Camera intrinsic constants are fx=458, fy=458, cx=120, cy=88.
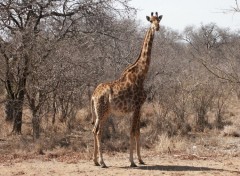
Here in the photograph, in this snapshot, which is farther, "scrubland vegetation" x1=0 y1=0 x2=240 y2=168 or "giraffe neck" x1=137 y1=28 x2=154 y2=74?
"scrubland vegetation" x1=0 y1=0 x2=240 y2=168

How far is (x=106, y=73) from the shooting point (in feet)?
49.4

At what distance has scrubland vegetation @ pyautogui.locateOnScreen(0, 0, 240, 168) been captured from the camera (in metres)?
13.3

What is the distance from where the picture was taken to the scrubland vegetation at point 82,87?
524 inches

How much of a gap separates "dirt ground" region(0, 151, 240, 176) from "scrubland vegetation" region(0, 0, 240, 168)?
2.60ft

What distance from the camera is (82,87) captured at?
14.1 m

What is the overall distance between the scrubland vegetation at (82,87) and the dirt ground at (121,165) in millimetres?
794

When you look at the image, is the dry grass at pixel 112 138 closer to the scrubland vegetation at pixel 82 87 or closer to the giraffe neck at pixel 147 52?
the scrubland vegetation at pixel 82 87

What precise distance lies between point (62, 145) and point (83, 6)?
191 inches

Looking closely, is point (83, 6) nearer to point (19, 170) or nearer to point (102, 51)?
point (102, 51)

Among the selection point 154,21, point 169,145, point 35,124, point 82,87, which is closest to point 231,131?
point 169,145

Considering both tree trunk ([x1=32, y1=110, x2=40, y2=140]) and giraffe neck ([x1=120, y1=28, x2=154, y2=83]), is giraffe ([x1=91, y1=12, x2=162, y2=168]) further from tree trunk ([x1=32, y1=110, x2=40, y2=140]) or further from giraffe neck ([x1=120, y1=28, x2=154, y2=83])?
tree trunk ([x1=32, y1=110, x2=40, y2=140])

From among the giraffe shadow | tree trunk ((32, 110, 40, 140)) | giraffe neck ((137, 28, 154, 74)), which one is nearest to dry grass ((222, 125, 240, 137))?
the giraffe shadow

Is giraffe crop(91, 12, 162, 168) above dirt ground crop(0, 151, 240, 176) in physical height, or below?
above

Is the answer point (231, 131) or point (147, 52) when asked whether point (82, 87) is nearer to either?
point (147, 52)
